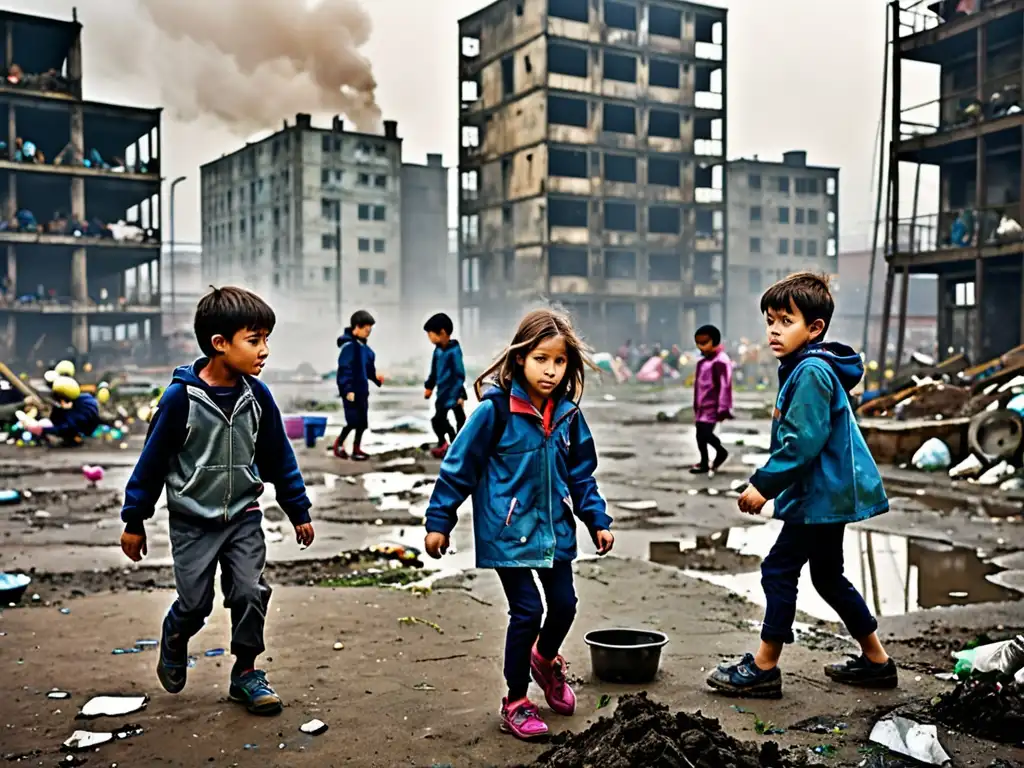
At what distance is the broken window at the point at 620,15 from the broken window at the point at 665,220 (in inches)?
342

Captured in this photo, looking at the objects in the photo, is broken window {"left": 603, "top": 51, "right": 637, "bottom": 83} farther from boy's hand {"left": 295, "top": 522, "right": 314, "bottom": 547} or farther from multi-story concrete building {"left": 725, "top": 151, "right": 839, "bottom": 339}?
boy's hand {"left": 295, "top": 522, "right": 314, "bottom": 547}

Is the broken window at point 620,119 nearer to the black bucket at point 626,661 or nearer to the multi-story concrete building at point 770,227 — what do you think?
the multi-story concrete building at point 770,227

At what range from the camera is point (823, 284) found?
4215 mm

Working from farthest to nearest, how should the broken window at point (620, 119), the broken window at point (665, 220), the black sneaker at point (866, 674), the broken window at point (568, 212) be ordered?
the broken window at point (665, 220) < the broken window at point (620, 119) < the broken window at point (568, 212) < the black sneaker at point (866, 674)

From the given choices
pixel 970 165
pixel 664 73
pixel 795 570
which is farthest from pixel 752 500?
pixel 664 73

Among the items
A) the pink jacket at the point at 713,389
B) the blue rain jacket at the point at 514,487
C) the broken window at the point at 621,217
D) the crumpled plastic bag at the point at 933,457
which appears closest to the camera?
the blue rain jacket at the point at 514,487

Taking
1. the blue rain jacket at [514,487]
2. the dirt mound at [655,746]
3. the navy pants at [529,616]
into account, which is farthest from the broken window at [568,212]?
the dirt mound at [655,746]

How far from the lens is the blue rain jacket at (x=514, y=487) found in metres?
3.72

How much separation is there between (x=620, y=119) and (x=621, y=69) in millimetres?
2399

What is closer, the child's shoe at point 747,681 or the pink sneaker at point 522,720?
the pink sneaker at point 522,720

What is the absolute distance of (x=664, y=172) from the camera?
50906 millimetres

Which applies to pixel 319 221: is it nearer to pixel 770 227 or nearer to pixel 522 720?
pixel 770 227

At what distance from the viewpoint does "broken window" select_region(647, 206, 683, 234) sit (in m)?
50.7

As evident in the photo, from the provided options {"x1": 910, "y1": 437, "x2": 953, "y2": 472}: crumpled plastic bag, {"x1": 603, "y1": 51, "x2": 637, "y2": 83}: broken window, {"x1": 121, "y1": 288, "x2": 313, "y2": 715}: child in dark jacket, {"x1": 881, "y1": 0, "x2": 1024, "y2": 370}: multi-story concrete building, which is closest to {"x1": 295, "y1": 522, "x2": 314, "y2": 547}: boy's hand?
{"x1": 121, "y1": 288, "x2": 313, "y2": 715}: child in dark jacket
